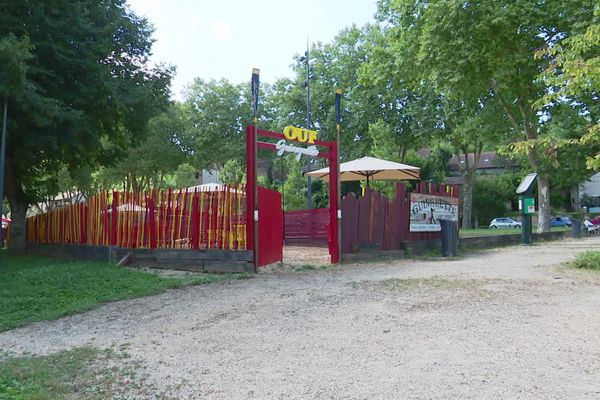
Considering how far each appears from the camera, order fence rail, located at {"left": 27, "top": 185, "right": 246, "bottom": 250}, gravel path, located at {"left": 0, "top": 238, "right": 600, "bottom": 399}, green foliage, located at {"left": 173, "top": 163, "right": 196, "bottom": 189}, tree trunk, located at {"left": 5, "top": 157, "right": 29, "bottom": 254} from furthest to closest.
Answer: green foliage, located at {"left": 173, "top": 163, "right": 196, "bottom": 189} → tree trunk, located at {"left": 5, "top": 157, "right": 29, "bottom": 254} → fence rail, located at {"left": 27, "top": 185, "right": 246, "bottom": 250} → gravel path, located at {"left": 0, "top": 238, "right": 600, "bottom": 399}

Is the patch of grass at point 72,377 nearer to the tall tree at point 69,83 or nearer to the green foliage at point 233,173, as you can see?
the tall tree at point 69,83

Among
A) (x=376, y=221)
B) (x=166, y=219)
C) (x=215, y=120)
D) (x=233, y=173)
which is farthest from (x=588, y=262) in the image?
(x=215, y=120)

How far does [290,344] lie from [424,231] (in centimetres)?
1063

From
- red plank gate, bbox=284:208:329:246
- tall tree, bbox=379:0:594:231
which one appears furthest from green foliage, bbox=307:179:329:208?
red plank gate, bbox=284:208:329:246

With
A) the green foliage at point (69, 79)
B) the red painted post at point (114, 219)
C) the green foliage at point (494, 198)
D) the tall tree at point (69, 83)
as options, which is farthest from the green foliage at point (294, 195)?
the green foliage at point (494, 198)

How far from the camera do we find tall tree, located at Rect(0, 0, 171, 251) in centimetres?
1304

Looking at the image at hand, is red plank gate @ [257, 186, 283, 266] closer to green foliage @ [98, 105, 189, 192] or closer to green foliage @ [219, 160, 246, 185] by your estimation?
green foliage @ [98, 105, 189, 192]

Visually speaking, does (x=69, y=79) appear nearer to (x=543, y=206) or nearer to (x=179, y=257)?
(x=179, y=257)

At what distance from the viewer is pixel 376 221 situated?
1372 cm

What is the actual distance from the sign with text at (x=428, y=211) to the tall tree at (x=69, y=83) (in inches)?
345

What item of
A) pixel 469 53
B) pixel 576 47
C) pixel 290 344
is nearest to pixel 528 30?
pixel 469 53

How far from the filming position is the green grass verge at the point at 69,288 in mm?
7666

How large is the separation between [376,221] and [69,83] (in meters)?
9.24

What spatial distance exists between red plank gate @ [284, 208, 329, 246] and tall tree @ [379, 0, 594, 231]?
25.3ft
